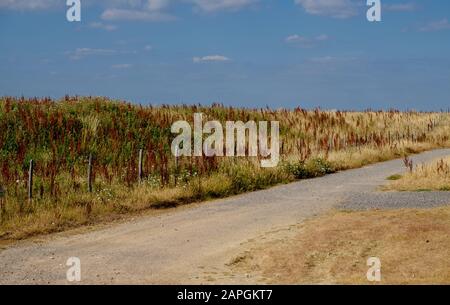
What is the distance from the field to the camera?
16.3 meters

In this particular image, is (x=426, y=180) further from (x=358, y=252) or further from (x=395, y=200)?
(x=358, y=252)

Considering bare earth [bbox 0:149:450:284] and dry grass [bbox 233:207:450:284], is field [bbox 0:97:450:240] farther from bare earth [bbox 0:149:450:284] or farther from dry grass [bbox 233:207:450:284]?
dry grass [bbox 233:207:450:284]

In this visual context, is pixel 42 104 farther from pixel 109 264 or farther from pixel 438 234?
pixel 438 234

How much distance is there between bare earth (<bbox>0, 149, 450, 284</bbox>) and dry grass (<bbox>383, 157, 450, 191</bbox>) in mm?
883

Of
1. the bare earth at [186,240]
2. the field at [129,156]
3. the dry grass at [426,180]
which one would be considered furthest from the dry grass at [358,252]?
the dry grass at [426,180]

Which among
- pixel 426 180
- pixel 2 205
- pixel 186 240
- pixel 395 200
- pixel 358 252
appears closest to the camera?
pixel 358 252

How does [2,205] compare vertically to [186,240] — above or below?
above

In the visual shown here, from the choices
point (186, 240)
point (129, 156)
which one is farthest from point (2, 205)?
point (129, 156)

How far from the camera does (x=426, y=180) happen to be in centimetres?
2038

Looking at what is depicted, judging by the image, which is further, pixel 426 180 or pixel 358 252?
pixel 426 180

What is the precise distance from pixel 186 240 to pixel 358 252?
375cm

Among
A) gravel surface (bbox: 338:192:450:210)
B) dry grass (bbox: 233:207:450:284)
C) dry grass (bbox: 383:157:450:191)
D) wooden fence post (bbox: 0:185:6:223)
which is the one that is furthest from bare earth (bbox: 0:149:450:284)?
wooden fence post (bbox: 0:185:6:223)
